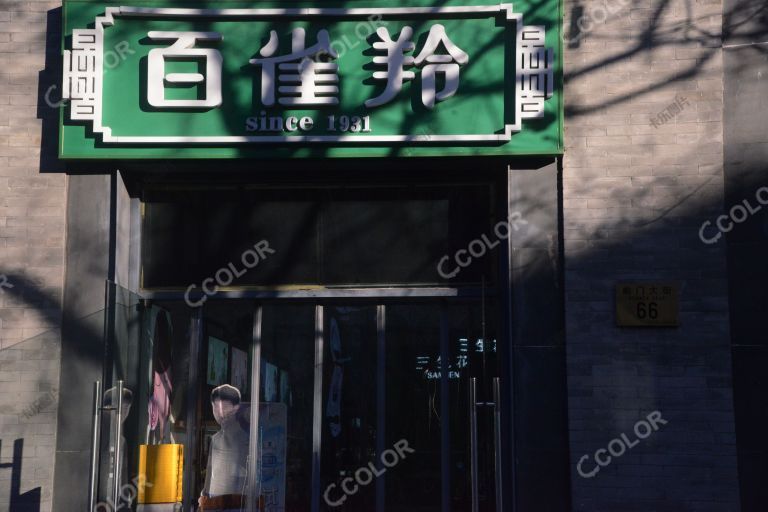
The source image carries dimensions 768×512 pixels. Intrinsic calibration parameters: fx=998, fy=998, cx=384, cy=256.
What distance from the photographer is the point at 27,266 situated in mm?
9422

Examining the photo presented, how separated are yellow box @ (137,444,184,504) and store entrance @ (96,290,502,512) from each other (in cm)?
15

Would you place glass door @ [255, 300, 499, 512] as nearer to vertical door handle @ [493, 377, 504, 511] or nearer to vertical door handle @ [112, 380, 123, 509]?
vertical door handle @ [493, 377, 504, 511]

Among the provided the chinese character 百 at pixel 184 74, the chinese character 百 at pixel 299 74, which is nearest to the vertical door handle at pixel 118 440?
the chinese character 百 at pixel 184 74

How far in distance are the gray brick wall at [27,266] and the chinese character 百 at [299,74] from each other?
213 centimetres

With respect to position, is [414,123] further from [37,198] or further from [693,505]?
[693,505]

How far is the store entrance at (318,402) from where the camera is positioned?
9.43 m

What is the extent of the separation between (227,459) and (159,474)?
2.71ft

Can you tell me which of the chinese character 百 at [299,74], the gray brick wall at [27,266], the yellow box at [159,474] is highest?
the chinese character 百 at [299,74]

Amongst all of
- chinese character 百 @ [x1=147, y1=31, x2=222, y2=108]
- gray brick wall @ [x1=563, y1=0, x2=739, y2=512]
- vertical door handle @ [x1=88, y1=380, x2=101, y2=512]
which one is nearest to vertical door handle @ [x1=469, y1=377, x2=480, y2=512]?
gray brick wall @ [x1=563, y1=0, x2=739, y2=512]

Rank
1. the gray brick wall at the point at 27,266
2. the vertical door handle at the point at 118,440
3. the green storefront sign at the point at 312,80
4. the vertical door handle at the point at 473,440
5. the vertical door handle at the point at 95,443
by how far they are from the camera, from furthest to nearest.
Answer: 1. the green storefront sign at the point at 312,80
2. the gray brick wall at the point at 27,266
3. the vertical door handle at the point at 473,440
4. the vertical door handle at the point at 118,440
5. the vertical door handle at the point at 95,443

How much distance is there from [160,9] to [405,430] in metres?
4.63

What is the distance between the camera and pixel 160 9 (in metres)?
9.48

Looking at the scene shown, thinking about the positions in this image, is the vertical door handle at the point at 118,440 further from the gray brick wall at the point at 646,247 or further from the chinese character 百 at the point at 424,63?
the gray brick wall at the point at 646,247

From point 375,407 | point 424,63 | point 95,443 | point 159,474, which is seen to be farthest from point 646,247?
point 95,443
